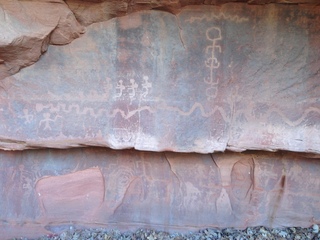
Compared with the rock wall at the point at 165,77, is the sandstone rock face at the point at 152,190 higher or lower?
lower

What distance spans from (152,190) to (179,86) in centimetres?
92

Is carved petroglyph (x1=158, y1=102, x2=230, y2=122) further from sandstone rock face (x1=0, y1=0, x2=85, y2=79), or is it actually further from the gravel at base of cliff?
the gravel at base of cliff

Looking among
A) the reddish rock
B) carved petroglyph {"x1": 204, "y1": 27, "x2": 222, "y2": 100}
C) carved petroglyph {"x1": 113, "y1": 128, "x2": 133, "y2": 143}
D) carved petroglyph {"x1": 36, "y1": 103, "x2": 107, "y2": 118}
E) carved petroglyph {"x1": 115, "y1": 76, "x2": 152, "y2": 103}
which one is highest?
carved petroglyph {"x1": 204, "y1": 27, "x2": 222, "y2": 100}

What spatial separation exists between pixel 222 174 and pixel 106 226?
40.4 inches

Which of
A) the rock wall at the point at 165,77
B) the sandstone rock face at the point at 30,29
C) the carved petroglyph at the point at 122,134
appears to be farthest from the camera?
the carved petroglyph at the point at 122,134

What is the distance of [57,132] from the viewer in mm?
2152

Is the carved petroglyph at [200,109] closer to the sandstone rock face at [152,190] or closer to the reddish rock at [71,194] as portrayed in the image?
the sandstone rock face at [152,190]

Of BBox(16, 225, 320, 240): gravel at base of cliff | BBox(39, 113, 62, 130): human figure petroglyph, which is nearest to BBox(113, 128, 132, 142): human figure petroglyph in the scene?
BBox(39, 113, 62, 130): human figure petroglyph

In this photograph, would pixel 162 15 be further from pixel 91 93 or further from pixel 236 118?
pixel 236 118

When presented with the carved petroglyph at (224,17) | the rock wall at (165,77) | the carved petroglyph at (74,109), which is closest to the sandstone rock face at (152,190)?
the rock wall at (165,77)

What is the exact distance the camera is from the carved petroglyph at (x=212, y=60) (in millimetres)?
2072

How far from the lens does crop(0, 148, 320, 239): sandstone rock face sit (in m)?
2.43

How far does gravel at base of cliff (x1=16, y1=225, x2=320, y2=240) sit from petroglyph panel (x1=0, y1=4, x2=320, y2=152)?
2.55 ft

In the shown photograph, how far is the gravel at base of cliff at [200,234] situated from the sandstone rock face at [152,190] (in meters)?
0.05
